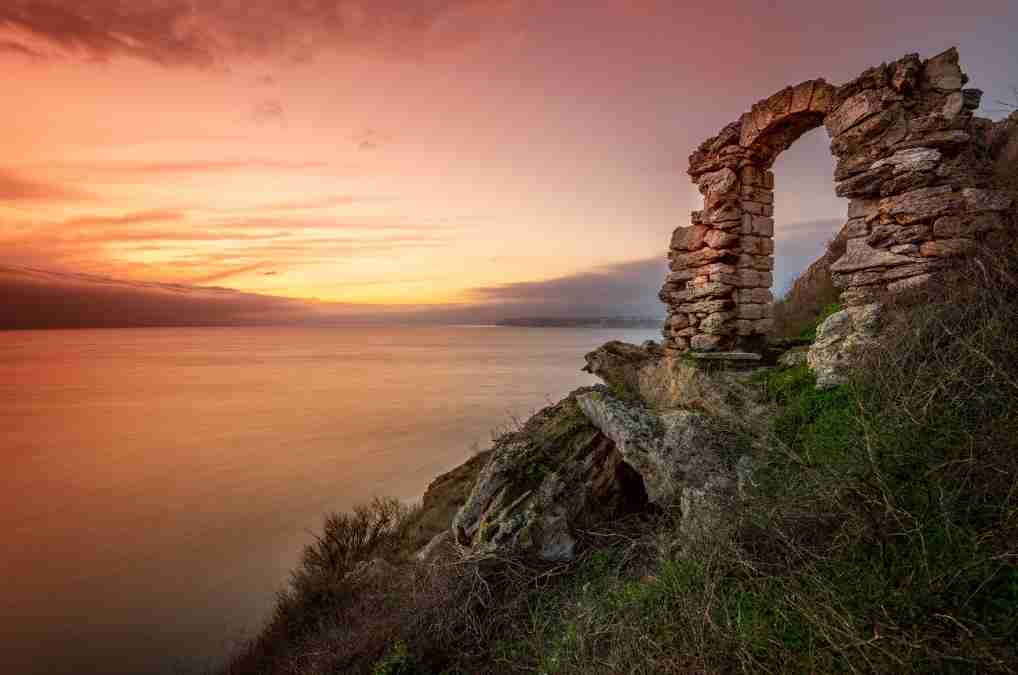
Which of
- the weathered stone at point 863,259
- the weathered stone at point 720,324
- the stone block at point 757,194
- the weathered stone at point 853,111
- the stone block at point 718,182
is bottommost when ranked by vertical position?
the weathered stone at point 720,324

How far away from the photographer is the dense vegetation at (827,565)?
247 centimetres

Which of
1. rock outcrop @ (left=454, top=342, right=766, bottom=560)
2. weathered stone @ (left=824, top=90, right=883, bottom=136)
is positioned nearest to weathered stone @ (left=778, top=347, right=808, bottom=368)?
rock outcrop @ (left=454, top=342, right=766, bottom=560)

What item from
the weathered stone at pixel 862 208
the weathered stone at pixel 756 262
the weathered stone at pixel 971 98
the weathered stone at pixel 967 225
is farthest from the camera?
the weathered stone at pixel 756 262

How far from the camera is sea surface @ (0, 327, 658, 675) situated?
1027cm

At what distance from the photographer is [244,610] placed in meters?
11.0

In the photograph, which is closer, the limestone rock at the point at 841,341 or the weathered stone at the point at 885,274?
the limestone rock at the point at 841,341

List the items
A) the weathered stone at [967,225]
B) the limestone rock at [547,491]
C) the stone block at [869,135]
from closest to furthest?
the weathered stone at [967,225]
the limestone rock at [547,491]
the stone block at [869,135]

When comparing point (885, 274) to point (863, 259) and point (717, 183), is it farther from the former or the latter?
point (717, 183)

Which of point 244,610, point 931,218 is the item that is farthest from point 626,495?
point 244,610

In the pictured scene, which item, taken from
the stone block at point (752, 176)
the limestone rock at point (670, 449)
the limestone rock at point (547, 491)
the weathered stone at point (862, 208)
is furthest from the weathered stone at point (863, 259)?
the limestone rock at point (547, 491)

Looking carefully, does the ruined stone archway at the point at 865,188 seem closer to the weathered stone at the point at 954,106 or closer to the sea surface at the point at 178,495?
the weathered stone at the point at 954,106

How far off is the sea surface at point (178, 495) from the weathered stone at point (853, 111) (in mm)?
13728

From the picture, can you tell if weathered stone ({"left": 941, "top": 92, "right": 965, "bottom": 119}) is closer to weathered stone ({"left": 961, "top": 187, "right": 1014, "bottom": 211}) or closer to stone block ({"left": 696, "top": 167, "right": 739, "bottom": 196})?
weathered stone ({"left": 961, "top": 187, "right": 1014, "bottom": 211})

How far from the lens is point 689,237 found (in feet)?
26.2
